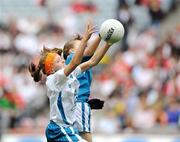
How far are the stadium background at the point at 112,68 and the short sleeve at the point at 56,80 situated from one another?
6.81 metres

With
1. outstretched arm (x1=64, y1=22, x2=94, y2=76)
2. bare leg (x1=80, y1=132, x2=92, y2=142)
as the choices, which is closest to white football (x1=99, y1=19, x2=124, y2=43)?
outstretched arm (x1=64, y1=22, x2=94, y2=76)


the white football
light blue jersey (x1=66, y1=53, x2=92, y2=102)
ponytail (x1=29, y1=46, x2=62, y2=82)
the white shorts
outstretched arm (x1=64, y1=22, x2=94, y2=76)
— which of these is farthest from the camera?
light blue jersey (x1=66, y1=53, x2=92, y2=102)

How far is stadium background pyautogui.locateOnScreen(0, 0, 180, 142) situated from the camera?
15.9 meters

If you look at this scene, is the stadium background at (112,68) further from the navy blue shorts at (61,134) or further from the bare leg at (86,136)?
the navy blue shorts at (61,134)

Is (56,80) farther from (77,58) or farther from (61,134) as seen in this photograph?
(61,134)

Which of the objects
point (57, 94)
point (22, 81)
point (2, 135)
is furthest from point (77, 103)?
point (22, 81)

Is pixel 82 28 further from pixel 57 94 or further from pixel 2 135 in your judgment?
pixel 57 94

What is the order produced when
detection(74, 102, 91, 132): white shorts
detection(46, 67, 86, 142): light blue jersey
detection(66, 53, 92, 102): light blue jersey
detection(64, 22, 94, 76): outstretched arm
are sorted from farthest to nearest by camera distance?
detection(66, 53, 92, 102): light blue jersey < detection(74, 102, 91, 132): white shorts < detection(46, 67, 86, 142): light blue jersey < detection(64, 22, 94, 76): outstretched arm

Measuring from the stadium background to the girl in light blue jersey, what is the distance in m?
6.66

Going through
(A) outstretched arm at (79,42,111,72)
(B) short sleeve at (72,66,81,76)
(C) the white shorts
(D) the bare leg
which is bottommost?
(D) the bare leg

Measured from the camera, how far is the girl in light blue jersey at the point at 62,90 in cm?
838

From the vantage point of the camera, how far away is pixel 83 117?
9414 millimetres

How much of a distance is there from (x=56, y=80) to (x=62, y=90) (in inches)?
5.1

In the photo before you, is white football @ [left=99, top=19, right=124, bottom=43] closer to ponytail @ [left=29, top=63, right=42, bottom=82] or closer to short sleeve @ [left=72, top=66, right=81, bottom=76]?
short sleeve @ [left=72, top=66, right=81, bottom=76]
